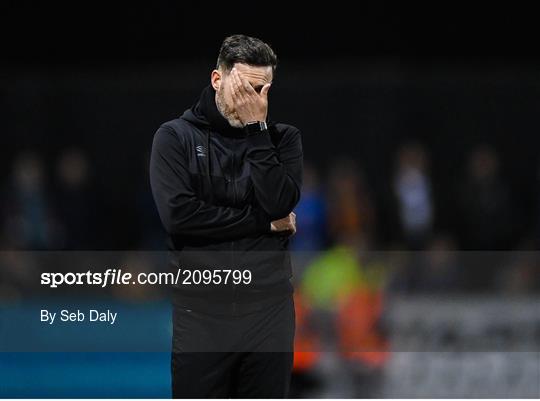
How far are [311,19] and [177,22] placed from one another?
144 centimetres

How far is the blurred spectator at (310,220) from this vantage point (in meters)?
9.05

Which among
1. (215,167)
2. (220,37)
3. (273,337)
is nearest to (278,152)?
(215,167)

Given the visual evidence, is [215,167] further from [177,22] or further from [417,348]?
[177,22]

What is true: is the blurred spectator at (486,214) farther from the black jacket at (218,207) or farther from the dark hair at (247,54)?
the dark hair at (247,54)

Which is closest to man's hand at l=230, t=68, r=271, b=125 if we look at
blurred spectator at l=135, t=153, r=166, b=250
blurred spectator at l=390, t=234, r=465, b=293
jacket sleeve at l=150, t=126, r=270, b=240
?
jacket sleeve at l=150, t=126, r=270, b=240

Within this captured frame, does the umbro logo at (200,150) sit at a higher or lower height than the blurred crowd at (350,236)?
higher

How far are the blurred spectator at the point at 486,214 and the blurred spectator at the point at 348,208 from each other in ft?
2.65

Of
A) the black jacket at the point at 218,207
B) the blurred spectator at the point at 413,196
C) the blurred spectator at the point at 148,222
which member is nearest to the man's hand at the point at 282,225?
the black jacket at the point at 218,207

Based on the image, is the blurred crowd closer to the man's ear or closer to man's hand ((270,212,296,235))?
man's hand ((270,212,296,235))

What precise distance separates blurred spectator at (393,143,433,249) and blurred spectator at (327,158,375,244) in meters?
0.29

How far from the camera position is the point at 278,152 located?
14.1 ft

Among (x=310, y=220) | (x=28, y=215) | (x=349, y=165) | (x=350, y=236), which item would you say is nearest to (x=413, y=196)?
(x=349, y=165)

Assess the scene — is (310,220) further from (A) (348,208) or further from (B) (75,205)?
(B) (75,205)

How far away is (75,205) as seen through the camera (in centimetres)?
953
